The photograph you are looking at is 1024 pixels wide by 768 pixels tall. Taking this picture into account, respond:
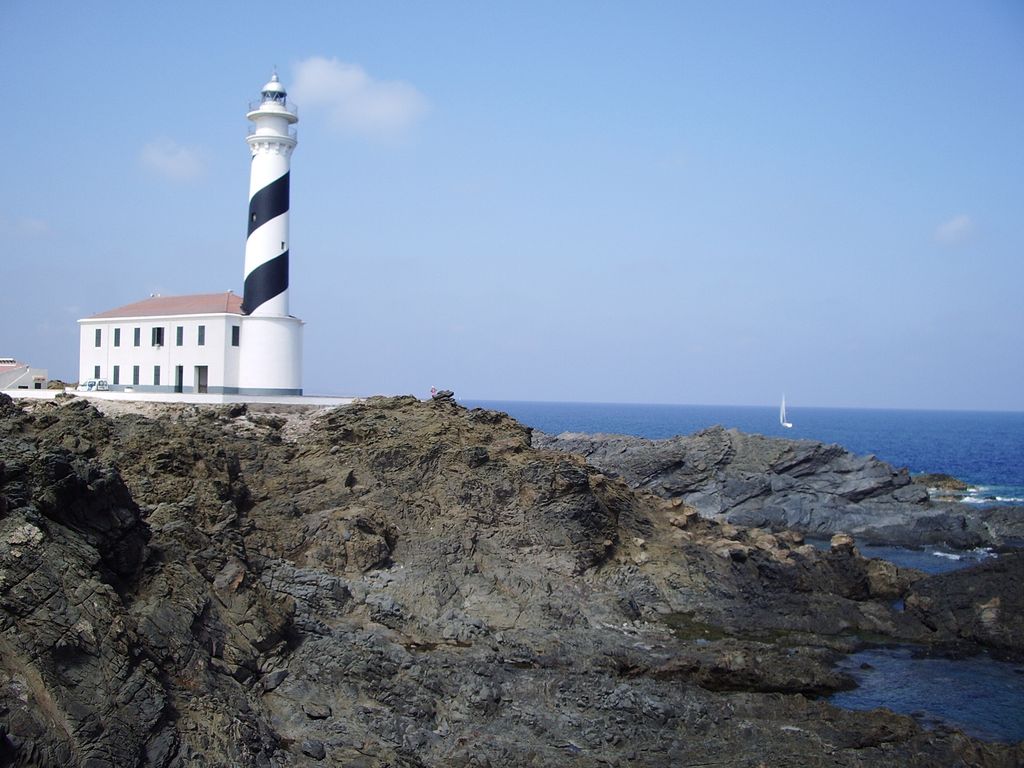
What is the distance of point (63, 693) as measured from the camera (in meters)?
12.1

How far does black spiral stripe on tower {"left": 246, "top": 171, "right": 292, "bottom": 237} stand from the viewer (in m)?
32.2

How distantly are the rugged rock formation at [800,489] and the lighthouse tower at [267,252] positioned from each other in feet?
54.6

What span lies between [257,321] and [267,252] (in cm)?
224

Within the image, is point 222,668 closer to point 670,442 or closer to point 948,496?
point 670,442

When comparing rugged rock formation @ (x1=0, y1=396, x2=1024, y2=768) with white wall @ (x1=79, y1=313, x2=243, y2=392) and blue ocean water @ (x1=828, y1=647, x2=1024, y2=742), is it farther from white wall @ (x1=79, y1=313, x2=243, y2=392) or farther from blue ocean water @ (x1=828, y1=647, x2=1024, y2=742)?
white wall @ (x1=79, y1=313, x2=243, y2=392)

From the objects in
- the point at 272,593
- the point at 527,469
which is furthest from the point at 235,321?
the point at 272,593

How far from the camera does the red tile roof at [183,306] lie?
108 feet

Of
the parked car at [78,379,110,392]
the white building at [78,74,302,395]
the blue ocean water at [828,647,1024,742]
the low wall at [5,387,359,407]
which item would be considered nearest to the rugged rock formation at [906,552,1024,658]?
the blue ocean water at [828,647,1024,742]

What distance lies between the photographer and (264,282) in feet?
106

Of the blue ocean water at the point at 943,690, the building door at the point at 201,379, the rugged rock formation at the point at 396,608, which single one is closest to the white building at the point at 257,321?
the building door at the point at 201,379

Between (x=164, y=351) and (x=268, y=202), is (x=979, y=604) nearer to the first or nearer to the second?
(x=268, y=202)

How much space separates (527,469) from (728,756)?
11.1 metres

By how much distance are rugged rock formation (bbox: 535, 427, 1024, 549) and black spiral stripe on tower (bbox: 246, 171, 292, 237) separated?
1850cm

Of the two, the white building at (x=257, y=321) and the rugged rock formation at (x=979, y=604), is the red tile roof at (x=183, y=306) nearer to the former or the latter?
the white building at (x=257, y=321)
